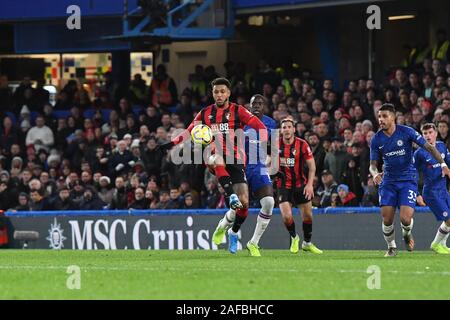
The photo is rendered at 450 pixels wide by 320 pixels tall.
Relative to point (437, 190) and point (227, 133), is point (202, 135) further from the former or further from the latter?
point (437, 190)

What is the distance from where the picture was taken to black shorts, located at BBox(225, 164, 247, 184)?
16.2 meters

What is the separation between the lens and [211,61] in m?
32.0

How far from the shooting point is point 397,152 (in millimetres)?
15836

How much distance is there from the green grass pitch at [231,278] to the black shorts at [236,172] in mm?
990

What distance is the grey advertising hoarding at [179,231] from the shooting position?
21359 millimetres

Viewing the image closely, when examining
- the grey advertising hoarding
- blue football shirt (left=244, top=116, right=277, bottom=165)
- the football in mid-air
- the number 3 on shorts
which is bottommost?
the grey advertising hoarding

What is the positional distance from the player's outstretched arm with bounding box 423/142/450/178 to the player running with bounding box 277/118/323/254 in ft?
6.63

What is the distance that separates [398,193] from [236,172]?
208 cm

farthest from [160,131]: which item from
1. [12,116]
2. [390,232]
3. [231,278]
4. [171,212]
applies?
[231,278]

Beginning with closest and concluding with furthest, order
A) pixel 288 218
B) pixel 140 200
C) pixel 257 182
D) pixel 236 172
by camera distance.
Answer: pixel 236 172
pixel 257 182
pixel 288 218
pixel 140 200

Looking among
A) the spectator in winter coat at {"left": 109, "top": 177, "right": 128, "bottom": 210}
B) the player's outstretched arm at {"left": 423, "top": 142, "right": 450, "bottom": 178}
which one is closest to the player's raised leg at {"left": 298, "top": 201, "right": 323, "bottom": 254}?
the player's outstretched arm at {"left": 423, "top": 142, "right": 450, "bottom": 178}

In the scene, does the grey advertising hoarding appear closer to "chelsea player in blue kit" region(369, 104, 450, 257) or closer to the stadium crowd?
the stadium crowd
